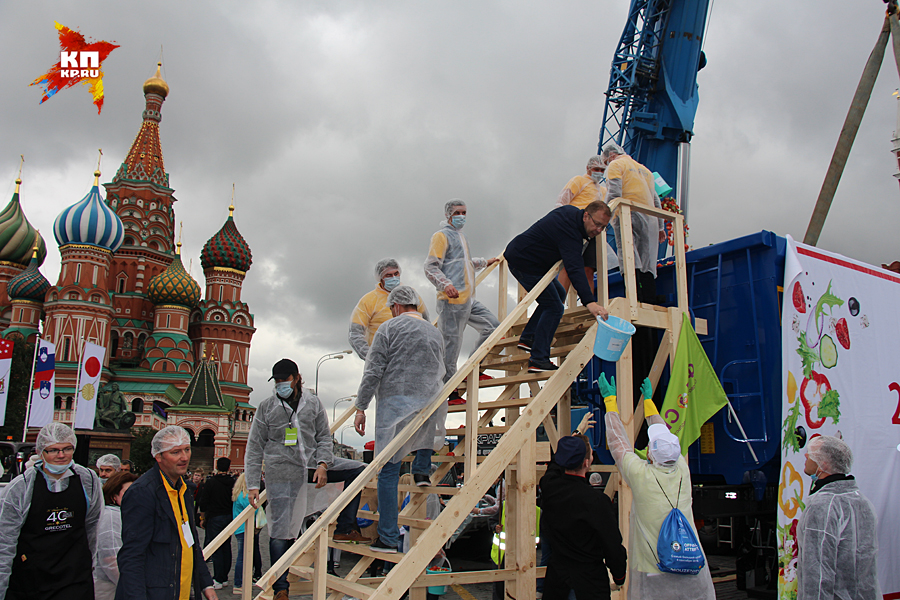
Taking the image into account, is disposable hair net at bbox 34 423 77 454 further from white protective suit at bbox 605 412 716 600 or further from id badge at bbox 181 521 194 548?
white protective suit at bbox 605 412 716 600

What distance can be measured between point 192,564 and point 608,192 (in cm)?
485

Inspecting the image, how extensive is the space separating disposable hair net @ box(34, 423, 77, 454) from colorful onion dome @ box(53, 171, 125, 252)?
5279 cm

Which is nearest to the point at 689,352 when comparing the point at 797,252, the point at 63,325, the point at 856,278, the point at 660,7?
the point at 797,252

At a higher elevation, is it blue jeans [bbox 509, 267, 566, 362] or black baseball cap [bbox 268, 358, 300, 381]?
blue jeans [bbox 509, 267, 566, 362]

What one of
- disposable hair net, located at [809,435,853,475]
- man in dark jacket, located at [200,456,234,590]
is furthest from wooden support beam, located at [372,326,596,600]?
man in dark jacket, located at [200,456,234,590]

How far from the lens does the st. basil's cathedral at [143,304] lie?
4856 centimetres

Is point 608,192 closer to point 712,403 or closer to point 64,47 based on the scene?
point 712,403

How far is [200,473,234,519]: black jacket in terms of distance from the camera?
9.59m

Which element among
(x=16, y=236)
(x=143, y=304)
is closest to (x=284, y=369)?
(x=143, y=304)

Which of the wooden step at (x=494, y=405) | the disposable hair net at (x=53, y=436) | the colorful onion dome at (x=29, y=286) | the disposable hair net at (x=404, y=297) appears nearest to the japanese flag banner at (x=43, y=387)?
the wooden step at (x=494, y=405)

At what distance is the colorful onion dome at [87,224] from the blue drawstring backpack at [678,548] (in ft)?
180

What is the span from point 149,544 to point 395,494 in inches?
71.0

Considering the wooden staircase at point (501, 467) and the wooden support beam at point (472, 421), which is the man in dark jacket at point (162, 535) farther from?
the wooden support beam at point (472, 421)

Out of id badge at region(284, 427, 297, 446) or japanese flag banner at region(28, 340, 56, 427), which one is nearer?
id badge at region(284, 427, 297, 446)
